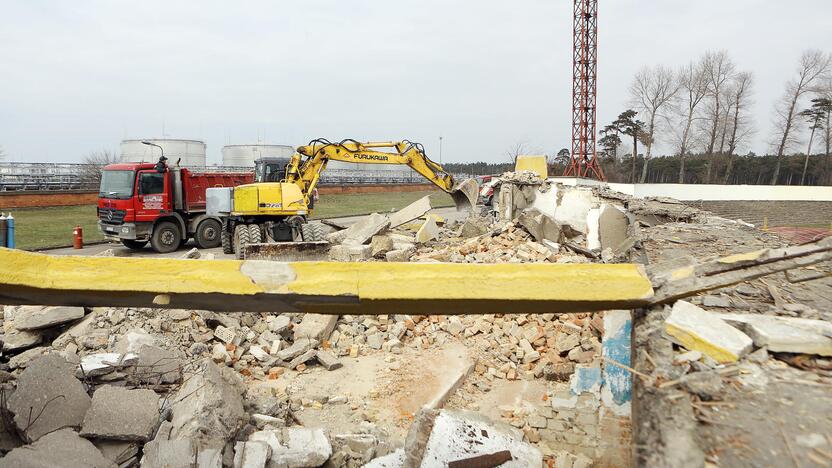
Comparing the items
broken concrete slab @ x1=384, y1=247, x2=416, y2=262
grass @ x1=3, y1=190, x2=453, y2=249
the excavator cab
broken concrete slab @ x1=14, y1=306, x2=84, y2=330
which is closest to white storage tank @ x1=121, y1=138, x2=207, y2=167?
grass @ x1=3, y1=190, x2=453, y2=249

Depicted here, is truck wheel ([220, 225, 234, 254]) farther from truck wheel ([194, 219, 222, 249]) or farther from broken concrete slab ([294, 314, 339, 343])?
broken concrete slab ([294, 314, 339, 343])

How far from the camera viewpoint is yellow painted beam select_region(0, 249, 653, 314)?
8.80ft

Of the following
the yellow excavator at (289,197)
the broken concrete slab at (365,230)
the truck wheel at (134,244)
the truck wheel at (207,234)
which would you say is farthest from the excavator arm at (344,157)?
the truck wheel at (134,244)

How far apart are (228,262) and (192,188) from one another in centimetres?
1448

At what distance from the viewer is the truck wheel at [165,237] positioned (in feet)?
50.8

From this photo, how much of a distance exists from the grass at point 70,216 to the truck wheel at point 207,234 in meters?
4.82

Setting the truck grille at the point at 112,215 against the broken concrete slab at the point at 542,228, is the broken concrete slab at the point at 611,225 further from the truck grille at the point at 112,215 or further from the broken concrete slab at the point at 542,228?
the truck grille at the point at 112,215

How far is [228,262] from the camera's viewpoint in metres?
2.86

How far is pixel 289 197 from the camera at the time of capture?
13914 millimetres

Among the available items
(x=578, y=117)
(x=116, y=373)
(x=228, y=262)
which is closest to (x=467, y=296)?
(x=228, y=262)

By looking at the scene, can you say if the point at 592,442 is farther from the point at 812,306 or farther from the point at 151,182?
the point at 151,182

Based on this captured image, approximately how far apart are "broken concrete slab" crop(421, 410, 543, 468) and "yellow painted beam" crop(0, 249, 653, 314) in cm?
193

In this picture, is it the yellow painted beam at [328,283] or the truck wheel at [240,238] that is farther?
the truck wheel at [240,238]

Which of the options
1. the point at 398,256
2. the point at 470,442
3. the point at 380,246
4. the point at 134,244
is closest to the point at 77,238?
the point at 134,244
